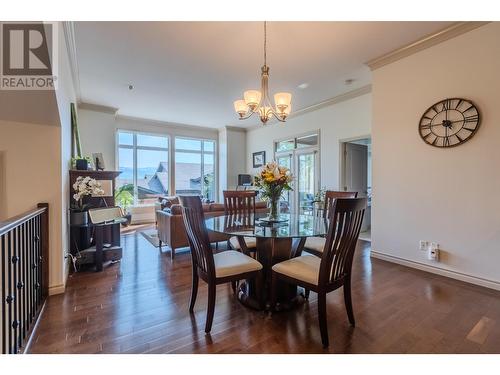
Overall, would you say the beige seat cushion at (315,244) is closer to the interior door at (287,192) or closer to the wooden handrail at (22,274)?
the wooden handrail at (22,274)

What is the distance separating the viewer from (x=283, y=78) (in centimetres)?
421

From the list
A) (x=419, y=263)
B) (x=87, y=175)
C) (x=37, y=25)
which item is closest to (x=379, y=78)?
(x=419, y=263)

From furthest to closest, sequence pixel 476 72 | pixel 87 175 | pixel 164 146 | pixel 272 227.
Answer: pixel 164 146, pixel 87 175, pixel 476 72, pixel 272 227

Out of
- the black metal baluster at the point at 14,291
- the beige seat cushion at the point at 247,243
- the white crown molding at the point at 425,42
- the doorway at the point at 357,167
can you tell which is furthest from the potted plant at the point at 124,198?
the white crown molding at the point at 425,42

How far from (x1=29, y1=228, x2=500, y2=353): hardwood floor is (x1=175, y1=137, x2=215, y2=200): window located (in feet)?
17.3

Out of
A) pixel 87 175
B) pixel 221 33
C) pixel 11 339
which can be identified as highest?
pixel 221 33

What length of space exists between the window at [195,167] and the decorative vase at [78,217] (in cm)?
462

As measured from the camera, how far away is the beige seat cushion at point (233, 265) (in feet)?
→ 6.38

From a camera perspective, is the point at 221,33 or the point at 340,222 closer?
the point at 340,222

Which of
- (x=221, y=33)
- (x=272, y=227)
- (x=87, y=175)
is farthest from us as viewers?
(x=87, y=175)

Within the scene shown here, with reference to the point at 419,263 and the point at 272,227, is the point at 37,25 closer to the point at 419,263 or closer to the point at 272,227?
the point at 272,227

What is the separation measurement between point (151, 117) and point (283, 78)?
170 inches

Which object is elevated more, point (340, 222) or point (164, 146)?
point (164, 146)

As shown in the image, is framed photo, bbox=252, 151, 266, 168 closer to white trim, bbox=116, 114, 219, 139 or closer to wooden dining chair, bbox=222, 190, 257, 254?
white trim, bbox=116, 114, 219, 139
